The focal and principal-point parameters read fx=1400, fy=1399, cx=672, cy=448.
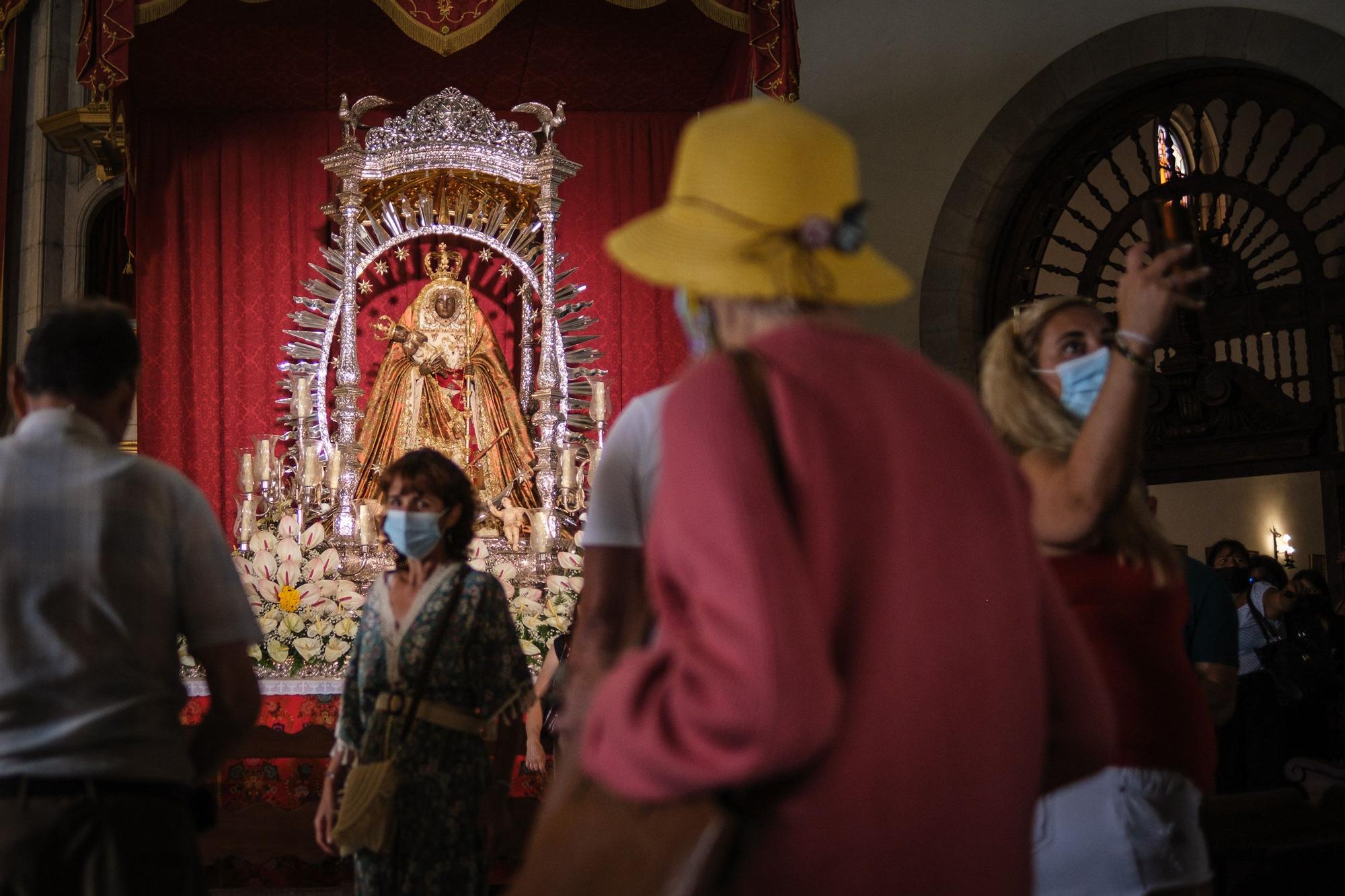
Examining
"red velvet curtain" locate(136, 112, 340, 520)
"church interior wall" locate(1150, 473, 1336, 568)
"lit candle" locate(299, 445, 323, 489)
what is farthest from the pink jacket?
"church interior wall" locate(1150, 473, 1336, 568)

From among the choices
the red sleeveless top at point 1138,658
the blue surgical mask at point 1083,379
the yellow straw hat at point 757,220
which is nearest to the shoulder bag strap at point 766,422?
the yellow straw hat at point 757,220

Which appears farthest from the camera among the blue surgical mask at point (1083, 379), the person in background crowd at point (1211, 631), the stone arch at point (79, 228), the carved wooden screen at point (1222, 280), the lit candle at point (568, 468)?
the stone arch at point (79, 228)

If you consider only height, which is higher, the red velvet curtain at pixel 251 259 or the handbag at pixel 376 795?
the red velvet curtain at pixel 251 259

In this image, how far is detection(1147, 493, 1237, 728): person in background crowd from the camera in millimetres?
3121

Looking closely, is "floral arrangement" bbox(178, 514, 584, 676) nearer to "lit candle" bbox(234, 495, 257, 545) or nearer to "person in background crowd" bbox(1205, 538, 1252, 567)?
"lit candle" bbox(234, 495, 257, 545)

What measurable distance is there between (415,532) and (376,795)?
2.03 ft

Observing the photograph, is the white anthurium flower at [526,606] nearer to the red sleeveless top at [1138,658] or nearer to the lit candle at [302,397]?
the lit candle at [302,397]

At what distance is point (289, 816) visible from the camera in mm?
5023

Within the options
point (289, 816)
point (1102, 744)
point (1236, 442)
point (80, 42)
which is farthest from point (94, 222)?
point (1102, 744)

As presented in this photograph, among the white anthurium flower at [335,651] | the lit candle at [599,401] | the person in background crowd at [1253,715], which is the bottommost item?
the person in background crowd at [1253,715]

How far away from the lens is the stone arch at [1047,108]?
702 centimetres

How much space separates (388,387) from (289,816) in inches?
116

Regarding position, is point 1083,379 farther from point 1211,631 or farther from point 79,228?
point 79,228

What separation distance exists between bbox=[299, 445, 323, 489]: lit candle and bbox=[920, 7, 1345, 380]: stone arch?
11.3 feet
